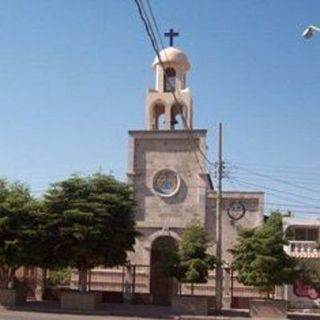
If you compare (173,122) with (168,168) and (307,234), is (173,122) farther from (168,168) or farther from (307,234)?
(307,234)

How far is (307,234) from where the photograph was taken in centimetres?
4888

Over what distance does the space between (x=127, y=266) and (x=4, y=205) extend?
940 cm

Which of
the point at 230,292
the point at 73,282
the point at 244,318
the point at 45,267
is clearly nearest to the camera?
the point at 244,318

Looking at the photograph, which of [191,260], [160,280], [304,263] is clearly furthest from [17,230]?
[304,263]

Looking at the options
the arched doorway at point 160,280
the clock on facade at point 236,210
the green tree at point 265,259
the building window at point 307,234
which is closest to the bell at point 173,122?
the clock on facade at point 236,210

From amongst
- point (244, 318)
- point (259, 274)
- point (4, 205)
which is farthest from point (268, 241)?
point (4, 205)

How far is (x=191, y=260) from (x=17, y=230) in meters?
9.44

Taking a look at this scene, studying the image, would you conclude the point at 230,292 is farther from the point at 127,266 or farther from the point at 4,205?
the point at 4,205

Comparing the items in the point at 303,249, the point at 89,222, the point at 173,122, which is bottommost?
the point at 303,249

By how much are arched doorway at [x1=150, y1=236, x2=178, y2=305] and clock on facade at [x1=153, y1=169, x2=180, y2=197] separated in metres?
3.25

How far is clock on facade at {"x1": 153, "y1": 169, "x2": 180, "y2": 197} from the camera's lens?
47.0m

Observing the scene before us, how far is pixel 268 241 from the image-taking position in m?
36.7

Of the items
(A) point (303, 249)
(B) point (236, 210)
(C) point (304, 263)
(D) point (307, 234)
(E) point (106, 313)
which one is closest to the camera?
(E) point (106, 313)

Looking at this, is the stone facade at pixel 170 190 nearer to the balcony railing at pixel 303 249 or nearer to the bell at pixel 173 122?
the bell at pixel 173 122
